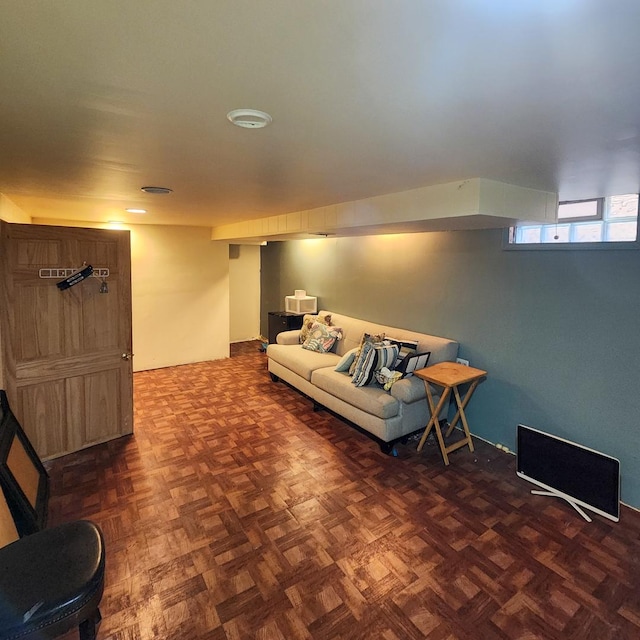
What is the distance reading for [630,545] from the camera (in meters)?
2.28

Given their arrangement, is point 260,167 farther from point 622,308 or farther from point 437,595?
point 622,308

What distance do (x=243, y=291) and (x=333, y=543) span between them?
567cm

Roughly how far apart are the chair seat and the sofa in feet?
7.28

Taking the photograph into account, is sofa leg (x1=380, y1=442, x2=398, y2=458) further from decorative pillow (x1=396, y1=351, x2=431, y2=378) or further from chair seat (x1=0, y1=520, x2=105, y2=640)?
chair seat (x1=0, y1=520, x2=105, y2=640)

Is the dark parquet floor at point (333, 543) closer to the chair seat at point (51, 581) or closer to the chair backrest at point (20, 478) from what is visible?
the chair backrest at point (20, 478)

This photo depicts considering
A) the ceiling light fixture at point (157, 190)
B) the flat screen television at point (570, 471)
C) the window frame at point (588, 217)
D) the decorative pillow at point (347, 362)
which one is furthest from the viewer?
the decorative pillow at point (347, 362)

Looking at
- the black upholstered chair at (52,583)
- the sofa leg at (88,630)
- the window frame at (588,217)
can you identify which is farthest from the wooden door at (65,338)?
the window frame at (588,217)

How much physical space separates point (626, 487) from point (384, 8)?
10.8ft

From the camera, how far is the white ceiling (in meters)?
0.74

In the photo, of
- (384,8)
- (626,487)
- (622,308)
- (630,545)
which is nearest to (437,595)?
(630,545)

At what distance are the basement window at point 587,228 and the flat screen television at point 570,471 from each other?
144 centimetres

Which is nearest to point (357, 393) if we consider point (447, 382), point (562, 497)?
point (447, 382)

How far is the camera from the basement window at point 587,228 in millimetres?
2590

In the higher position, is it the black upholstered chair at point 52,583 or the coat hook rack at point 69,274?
the coat hook rack at point 69,274
